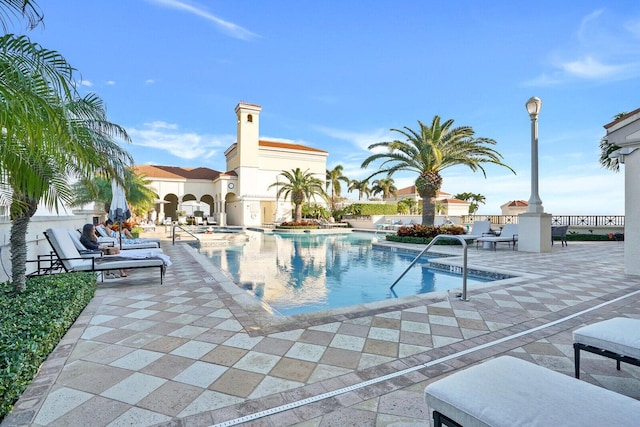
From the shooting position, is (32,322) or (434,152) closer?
(32,322)

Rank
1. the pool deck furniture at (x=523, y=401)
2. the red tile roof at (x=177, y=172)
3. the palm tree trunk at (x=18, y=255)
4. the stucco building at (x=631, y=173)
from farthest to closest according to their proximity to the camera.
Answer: the red tile roof at (x=177, y=172) → the stucco building at (x=631, y=173) → the palm tree trunk at (x=18, y=255) → the pool deck furniture at (x=523, y=401)

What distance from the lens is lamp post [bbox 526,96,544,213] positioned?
11086mm

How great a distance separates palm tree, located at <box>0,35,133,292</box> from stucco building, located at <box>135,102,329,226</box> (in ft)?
96.1

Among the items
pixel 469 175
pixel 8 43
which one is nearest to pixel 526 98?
A: pixel 469 175

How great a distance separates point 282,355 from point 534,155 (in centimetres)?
1195

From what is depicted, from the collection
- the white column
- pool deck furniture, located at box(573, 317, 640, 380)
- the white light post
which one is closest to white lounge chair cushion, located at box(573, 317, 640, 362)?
pool deck furniture, located at box(573, 317, 640, 380)

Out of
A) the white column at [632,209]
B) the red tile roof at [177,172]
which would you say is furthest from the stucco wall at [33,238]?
the red tile roof at [177,172]

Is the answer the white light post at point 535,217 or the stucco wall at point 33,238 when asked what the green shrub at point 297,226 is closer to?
the stucco wall at point 33,238

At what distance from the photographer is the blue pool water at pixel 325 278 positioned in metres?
6.13

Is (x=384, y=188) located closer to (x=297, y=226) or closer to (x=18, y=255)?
(x=297, y=226)

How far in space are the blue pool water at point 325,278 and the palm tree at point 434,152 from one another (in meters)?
5.23

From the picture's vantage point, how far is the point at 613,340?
7.75 ft

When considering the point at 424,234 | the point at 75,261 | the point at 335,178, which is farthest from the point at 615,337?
the point at 335,178

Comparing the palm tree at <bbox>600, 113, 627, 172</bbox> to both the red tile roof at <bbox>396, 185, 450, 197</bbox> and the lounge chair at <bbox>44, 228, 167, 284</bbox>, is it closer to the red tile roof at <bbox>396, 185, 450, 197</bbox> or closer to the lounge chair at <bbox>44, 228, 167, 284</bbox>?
the lounge chair at <bbox>44, 228, 167, 284</bbox>
